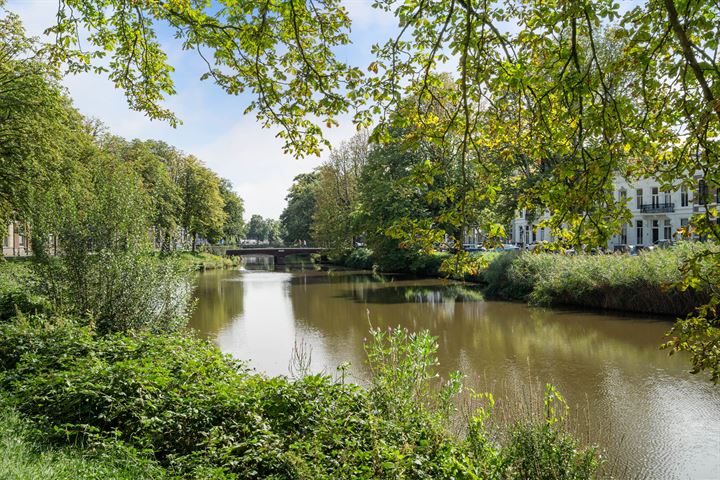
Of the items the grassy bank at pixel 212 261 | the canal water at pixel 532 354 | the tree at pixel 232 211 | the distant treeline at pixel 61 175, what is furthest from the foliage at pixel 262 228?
the canal water at pixel 532 354

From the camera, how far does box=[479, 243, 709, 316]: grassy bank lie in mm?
16406

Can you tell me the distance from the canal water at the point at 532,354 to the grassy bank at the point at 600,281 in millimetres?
961

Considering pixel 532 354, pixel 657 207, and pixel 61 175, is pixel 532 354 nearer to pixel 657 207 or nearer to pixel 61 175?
pixel 61 175

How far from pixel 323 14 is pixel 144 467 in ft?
13.4

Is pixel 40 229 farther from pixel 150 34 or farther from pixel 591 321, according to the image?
pixel 591 321

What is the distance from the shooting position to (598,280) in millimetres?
18500

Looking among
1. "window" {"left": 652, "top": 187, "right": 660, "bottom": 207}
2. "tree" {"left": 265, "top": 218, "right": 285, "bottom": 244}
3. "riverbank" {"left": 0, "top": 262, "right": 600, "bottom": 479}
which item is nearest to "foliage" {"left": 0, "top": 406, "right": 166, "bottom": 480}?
"riverbank" {"left": 0, "top": 262, "right": 600, "bottom": 479}

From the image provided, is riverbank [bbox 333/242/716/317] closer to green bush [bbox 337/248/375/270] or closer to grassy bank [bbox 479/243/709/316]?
grassy bank [bbox 479/243/709/316]

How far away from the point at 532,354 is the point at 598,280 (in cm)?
786

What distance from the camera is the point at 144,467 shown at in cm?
358

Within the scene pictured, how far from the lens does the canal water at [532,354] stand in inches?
269

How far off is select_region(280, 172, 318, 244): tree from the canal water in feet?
124

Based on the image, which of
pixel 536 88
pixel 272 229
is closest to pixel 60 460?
pixel 536 88

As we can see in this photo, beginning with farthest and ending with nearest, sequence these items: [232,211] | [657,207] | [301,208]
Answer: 1. [301,208]
2. [232,211]
3. [657,207]
